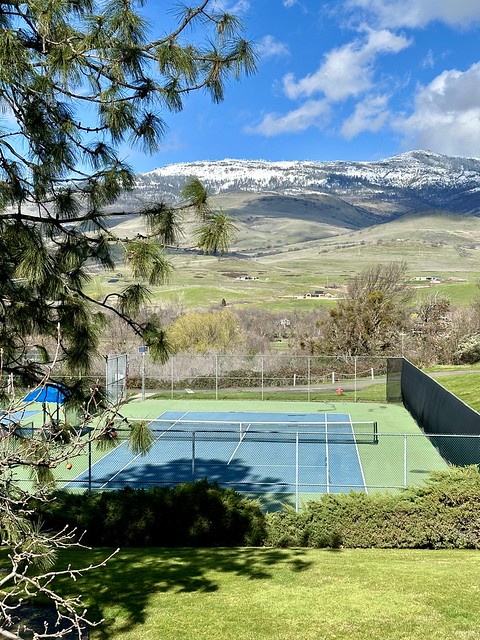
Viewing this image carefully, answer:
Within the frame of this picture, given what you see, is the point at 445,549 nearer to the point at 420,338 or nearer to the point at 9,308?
the point at 9,308

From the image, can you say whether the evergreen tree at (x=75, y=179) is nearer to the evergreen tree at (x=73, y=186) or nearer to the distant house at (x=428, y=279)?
the evergreen tree at (x=73, y=186)

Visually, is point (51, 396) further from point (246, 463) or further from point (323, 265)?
point (323, 265)

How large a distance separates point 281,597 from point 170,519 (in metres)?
4.89

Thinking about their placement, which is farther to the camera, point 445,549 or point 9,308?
point 445,549

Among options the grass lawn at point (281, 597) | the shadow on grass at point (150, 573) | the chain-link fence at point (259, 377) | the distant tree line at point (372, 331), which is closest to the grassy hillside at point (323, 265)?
the distant tree line at point (372, 331)

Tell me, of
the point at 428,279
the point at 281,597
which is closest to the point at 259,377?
the point at 281,597

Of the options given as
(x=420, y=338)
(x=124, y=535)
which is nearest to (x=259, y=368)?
(x=420, y=338)

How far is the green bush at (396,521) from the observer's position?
38.3 ft

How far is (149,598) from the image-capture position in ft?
25.7

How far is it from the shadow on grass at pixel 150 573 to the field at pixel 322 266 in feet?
138

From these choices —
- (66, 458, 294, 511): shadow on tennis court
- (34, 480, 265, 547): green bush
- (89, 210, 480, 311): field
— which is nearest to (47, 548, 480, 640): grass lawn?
(34, 480, 265, 547): green bush

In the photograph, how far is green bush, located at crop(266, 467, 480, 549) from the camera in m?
11.7

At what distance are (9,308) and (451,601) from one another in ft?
19.4

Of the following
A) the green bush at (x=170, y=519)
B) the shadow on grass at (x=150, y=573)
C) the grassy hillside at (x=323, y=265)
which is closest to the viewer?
the shadow on grass at (x=150, y=573)
